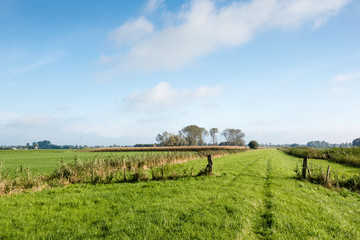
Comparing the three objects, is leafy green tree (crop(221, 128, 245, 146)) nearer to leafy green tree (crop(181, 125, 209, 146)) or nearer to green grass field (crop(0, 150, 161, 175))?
leafy green tree (crop(181, 125, 209, 146))

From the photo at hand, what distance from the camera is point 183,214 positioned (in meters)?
8.48

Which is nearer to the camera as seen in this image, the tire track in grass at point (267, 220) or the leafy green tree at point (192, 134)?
the tire track in grass at point (267, 220)

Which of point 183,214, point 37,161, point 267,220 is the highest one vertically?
point 183,214

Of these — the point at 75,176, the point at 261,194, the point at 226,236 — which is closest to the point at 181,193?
the point at 261,194

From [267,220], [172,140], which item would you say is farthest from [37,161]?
[172,140]

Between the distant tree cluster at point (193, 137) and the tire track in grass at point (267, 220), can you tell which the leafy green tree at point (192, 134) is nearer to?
the distant tree cluster at point (193, 137)

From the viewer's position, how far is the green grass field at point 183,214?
6973mm

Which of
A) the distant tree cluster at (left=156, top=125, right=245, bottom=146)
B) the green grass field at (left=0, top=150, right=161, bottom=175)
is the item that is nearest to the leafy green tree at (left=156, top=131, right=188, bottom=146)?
the distant tree cluster at (left=156, top=125, right=245, bottom=146)

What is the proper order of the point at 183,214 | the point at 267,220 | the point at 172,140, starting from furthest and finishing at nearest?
the point at 172,140
the point at 183,214
the point at 267,220

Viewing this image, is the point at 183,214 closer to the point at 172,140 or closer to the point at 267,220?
the point at 267,220

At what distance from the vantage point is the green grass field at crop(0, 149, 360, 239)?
697 centimetres

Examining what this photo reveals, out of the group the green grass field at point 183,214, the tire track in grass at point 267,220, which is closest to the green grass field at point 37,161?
the green grass field at point 183,214

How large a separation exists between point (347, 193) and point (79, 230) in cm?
1556

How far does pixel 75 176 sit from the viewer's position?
15.7 metres
